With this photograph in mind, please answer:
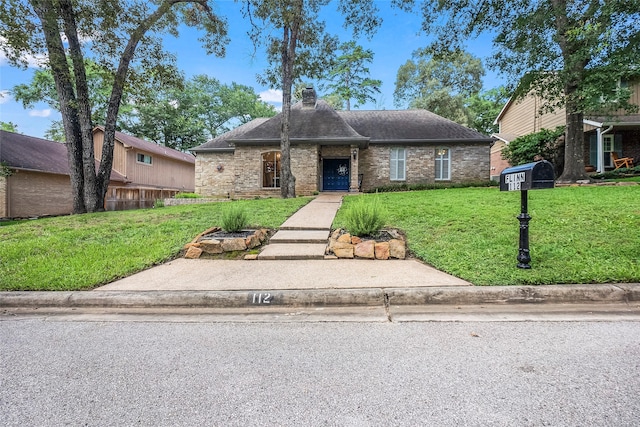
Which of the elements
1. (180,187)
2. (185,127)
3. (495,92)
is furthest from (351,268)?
(495,92)

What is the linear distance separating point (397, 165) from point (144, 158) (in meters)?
18.0

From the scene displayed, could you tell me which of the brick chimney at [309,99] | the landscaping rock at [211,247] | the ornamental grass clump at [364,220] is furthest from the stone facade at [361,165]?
the landscaping rock at [211,247]

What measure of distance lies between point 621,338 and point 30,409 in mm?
4020

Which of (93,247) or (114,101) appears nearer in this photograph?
(93,247)

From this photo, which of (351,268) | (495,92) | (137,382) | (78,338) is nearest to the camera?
(137,382)

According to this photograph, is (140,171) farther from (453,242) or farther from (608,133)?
(608,133)

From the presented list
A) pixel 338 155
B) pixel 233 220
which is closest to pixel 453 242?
pixel 233 220

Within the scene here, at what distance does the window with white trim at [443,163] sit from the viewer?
16250 millimetres

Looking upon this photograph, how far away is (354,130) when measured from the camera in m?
16.0

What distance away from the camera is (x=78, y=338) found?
8.35ft

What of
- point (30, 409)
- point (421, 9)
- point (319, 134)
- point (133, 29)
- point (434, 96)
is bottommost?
point (30, 409)

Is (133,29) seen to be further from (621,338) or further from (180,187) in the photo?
(180,187)

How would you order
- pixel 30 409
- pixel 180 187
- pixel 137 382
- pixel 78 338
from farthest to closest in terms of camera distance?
pixel 180 187, pixel 78 338, pixel 137 382, pixel 30 409

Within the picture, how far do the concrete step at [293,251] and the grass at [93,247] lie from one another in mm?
1271
